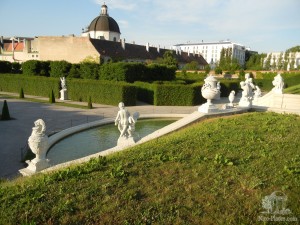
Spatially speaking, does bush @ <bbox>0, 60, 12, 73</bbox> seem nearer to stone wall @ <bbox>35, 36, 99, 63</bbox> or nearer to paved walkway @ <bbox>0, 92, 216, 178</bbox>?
stone wall @ <bbox>35, 36, 99, 63</bbox>

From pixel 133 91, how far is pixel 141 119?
851 cm

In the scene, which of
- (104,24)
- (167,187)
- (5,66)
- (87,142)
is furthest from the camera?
(104,24)

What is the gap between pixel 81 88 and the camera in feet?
97.9

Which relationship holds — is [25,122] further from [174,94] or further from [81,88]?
[174,94]

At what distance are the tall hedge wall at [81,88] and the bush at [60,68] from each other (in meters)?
3.64

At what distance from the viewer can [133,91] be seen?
27.7 m

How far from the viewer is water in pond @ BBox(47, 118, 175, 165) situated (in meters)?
11.7

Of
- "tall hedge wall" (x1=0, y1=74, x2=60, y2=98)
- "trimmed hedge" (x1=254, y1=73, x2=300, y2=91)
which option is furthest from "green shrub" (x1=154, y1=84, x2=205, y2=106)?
"trimmed hedge" (x1=254, y1=73, x2=300, y2=91)

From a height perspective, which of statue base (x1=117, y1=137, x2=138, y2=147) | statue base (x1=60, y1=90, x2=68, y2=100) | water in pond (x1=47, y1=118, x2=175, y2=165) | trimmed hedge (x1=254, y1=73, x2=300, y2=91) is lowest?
water in pond (x1=47, y1=118, x2=175, y2=165)

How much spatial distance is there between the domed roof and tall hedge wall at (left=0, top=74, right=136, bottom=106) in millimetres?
41780

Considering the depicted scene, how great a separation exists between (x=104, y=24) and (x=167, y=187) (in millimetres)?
74183

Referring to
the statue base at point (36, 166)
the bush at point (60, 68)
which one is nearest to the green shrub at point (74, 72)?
the bush at point (60, 68)

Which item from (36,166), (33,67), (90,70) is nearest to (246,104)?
(36,166)

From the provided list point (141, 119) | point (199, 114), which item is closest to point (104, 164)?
point (199, 114)
